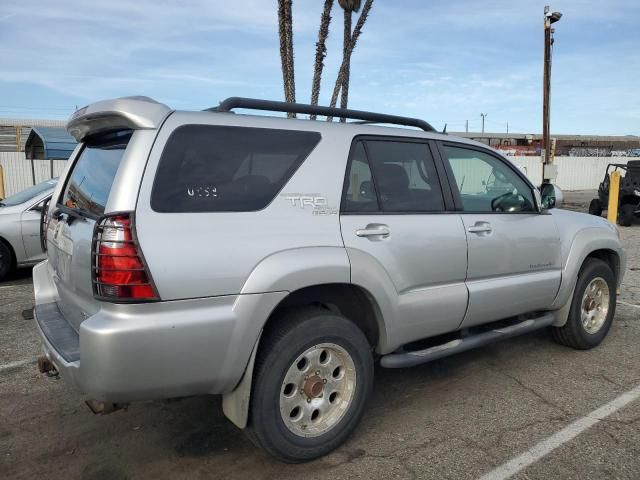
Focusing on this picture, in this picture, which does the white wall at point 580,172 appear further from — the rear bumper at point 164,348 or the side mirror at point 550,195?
the rear bumper at point 164,348

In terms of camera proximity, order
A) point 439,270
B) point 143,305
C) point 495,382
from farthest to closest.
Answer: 1. point 495,382
2. point 439,270
3. point 143,305

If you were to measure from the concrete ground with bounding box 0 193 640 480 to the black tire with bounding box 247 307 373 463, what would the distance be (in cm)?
13

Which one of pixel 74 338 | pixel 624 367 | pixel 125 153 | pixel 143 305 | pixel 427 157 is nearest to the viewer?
pixel 143 305

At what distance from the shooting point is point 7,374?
167 inches

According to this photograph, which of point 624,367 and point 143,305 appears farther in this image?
point 624,367

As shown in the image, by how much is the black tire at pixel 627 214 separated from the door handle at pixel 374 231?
13817 mm

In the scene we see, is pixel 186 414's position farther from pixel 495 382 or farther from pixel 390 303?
pixel 495 382

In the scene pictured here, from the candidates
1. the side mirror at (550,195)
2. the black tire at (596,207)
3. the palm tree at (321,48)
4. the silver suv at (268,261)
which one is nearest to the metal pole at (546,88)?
the black tire at (596,207)

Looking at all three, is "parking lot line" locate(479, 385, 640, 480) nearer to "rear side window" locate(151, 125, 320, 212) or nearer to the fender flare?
the fender flare

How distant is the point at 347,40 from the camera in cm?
1561

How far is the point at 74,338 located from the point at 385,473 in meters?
1.77

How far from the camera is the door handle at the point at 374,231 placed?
10.0 feet

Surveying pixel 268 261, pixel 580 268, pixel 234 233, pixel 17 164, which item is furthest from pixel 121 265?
pixel 17 164

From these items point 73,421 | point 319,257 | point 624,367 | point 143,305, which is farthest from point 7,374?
point 624,367
